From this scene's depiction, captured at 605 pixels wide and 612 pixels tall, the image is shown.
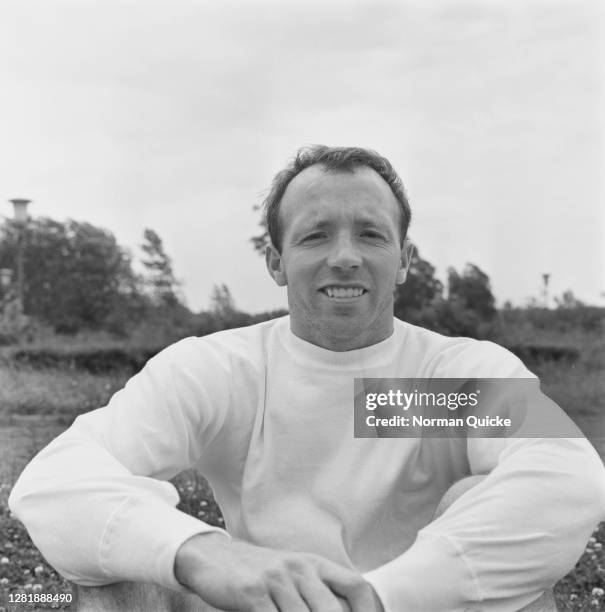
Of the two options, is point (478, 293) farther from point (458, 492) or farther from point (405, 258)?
point (458, 492)

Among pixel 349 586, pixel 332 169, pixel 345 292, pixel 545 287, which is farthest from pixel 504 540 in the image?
pixel 545 287

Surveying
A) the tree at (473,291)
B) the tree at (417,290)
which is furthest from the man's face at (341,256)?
the tree at (473,291)

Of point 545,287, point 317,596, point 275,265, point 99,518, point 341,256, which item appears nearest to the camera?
point 317,596

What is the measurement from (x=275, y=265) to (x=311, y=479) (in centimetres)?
50

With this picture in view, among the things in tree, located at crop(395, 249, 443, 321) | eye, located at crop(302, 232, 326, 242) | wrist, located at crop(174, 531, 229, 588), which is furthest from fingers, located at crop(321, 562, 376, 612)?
tree, located at crop(395, 249, 443, 321)

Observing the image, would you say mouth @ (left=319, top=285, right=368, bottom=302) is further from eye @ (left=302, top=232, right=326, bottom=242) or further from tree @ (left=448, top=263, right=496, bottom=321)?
tree @ (left=448, top=263, right=496, bottom=321)

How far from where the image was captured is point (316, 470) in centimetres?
188

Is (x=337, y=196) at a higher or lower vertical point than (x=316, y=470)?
higher

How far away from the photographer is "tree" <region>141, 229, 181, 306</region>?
4438 mm

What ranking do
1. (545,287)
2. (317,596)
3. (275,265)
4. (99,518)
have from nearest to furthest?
(317,596)
(99,518)
(275,265)
(545,287)

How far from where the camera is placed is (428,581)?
1.49 metres

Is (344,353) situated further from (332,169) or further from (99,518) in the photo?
(99,518)

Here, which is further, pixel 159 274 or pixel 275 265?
pixel 159 274

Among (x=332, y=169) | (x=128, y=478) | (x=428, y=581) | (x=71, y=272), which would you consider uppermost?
(x=332, y=169)
